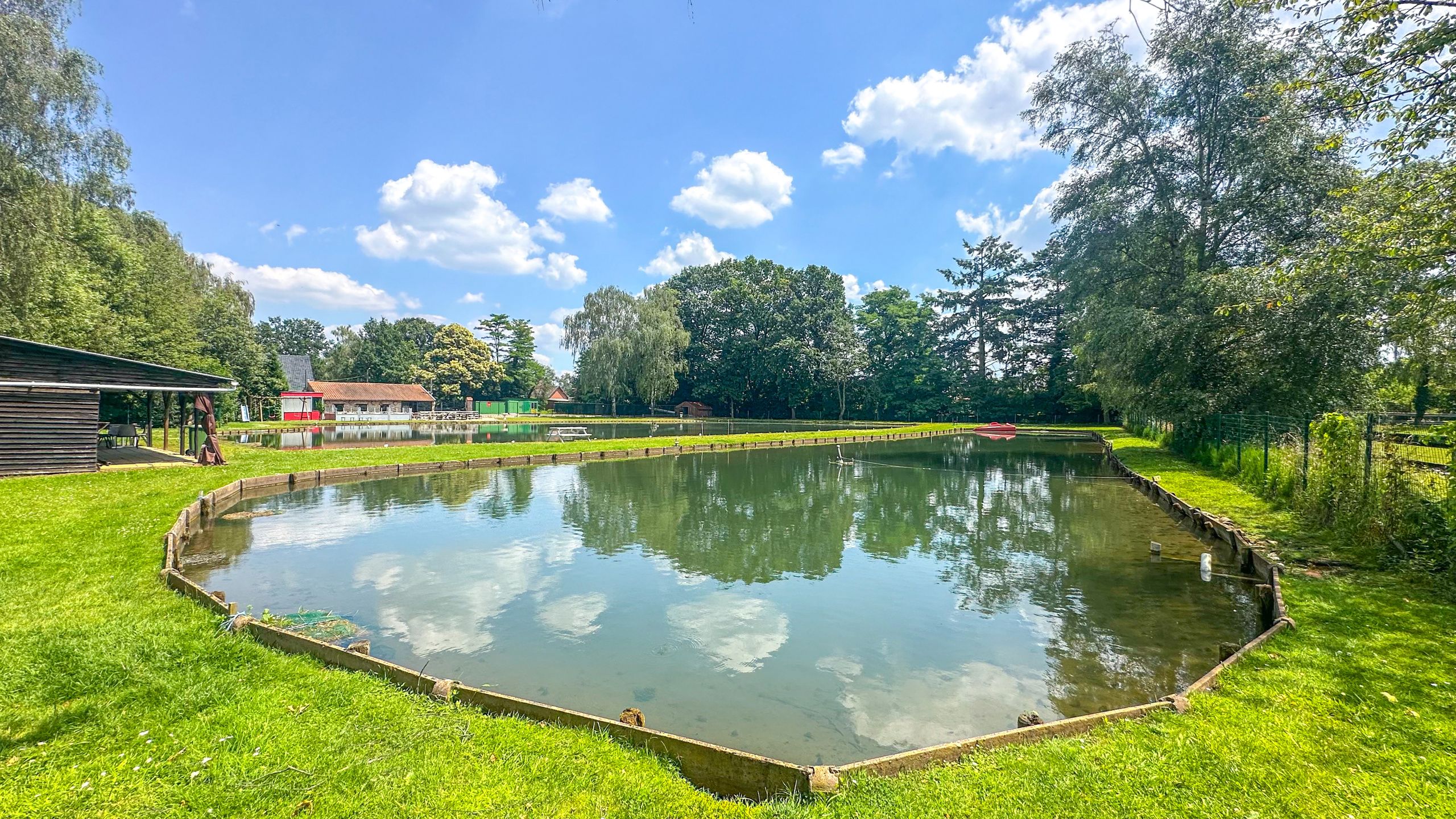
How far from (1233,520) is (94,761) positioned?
14.0 m

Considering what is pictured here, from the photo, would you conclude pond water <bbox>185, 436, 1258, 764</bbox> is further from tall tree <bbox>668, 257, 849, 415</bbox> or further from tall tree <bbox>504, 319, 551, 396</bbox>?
tall tree <bbox>504, 319, 551, 396</bbox>

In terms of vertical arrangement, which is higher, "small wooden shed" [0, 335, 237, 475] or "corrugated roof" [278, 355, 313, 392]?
"corrugated roof" [278, 355, 313, 392]

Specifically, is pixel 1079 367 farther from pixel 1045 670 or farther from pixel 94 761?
pixel 94 761

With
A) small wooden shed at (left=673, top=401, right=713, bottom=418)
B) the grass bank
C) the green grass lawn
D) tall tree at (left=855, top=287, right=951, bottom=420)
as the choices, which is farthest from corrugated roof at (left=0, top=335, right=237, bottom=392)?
tall tree at (left=855, top=287, right=951, bottom=420)

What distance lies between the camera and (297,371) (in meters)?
56.7

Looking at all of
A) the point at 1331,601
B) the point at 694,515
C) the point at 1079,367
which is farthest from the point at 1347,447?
the point at 1079,367

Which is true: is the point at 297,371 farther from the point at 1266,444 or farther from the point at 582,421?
the point at 1266,444

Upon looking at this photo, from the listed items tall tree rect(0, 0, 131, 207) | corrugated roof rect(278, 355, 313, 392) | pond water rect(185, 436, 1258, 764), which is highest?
tall tree rect(0, 0, 131, 207)

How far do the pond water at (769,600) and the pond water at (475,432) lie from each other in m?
15.2

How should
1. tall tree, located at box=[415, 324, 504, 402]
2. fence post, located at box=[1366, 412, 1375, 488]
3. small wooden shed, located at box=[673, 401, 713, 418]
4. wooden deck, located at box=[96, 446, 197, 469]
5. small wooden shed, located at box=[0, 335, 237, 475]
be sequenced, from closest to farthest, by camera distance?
fence post, located at box=[1366, 412, 1375, 488] → small wooden shed, located at box=[0, 335, 237, 475] → wooden deck, located at box=[96, 446, 197, 469] → small wooden shed, located at box=[673, 401, 713, 418] → tall tree, located at box=[415, 324, 504, 402]

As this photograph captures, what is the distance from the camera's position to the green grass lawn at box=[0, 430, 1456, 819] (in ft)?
10.3

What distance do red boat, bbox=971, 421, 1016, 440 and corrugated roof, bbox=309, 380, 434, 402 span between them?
1992 inches

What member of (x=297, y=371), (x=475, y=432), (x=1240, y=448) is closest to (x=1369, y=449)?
(x=1240, y=448)

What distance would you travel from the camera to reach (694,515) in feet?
44.2
